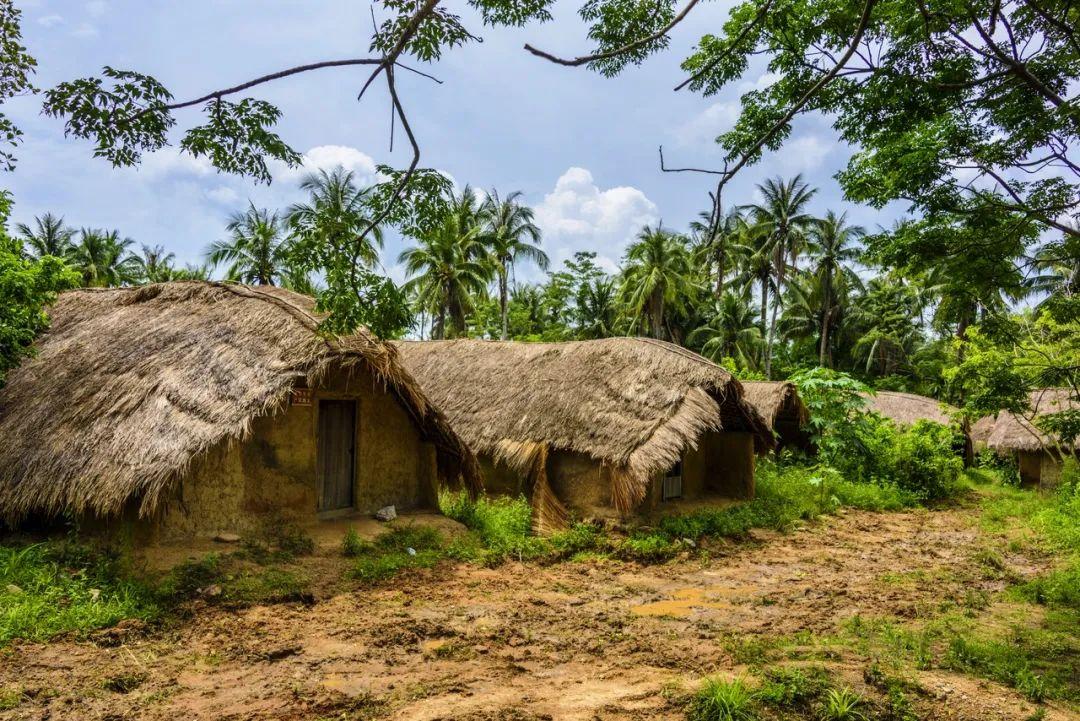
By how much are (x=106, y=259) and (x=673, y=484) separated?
34147mm

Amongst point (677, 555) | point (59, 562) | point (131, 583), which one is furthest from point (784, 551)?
point (59, 562)

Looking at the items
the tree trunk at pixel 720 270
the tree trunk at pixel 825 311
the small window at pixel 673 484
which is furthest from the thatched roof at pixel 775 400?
the tree trunk at pixel 720 270

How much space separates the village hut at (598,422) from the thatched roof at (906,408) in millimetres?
9254

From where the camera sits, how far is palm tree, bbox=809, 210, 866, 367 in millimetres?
30547

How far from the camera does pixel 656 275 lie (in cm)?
2948

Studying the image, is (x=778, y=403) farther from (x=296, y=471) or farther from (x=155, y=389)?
(x=155, y=389)

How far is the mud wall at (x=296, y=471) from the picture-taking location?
7352 millimetres

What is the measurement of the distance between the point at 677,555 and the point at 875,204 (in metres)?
5.11

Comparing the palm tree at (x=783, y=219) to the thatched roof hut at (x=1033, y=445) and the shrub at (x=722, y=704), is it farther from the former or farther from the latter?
the shrub at (x=722, y=704)

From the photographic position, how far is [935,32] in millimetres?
6094

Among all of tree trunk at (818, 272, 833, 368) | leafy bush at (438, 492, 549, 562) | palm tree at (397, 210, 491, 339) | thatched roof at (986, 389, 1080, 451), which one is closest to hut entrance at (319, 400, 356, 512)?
leafy bush at (438, 492, 549, 562)

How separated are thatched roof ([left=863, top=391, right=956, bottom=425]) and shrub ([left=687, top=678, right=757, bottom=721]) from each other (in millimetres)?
17820

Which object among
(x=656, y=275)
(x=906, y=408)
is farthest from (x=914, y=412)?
(x=656, y=275)

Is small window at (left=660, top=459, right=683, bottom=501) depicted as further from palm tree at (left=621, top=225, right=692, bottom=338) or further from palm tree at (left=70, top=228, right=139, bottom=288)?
palm tree at (left=70, top=228, right=139, bottom=288)
